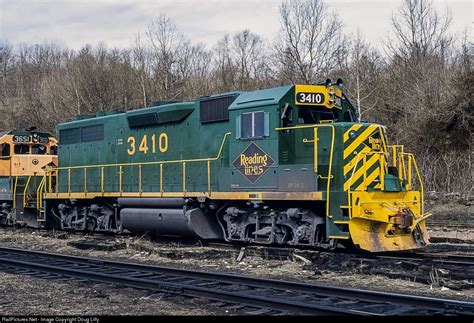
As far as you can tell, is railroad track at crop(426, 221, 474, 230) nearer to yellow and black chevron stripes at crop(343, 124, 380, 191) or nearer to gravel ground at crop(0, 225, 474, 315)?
gravel ground at crop(0, 225, 474, 315)

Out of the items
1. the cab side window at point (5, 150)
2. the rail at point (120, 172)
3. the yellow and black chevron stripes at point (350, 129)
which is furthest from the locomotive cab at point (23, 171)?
the yellow and black chevron stripes at point (350, 129)

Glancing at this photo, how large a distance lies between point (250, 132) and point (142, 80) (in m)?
25.8

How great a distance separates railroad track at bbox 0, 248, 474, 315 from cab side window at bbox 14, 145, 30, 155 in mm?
9624

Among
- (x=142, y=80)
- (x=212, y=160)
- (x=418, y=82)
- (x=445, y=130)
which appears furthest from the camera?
(x=142, y=80)

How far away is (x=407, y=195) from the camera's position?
1167 cm

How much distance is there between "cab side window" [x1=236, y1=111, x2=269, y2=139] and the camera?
478 inches

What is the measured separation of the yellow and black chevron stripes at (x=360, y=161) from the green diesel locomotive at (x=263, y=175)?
0.06 ft

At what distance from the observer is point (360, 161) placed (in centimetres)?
1120

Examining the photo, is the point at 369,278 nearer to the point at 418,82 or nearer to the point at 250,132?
the point at 250,132

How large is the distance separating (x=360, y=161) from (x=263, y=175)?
2.05m

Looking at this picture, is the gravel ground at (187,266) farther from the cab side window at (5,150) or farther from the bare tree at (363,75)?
the bare tree at (363,75)

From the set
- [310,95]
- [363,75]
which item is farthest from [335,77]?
[310,95]

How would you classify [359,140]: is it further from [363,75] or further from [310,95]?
[363,75]

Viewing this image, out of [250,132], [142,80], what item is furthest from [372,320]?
[142,80]
